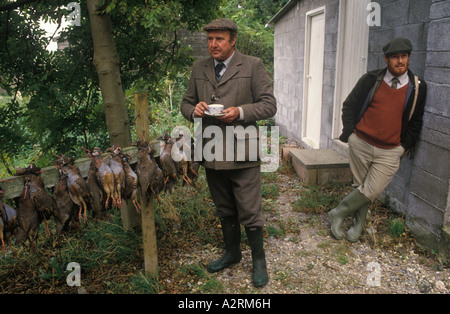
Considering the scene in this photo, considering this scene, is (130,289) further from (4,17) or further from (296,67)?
(296,67)

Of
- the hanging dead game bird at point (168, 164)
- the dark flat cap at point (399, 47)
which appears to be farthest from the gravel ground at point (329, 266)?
the dark flat cap at point (399, 47)

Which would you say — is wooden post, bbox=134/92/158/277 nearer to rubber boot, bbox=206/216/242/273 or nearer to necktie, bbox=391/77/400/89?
rubber boot, bbox=206/216/242/273

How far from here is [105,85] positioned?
141 inches

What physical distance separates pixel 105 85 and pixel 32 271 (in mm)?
1861

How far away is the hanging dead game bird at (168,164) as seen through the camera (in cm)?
296

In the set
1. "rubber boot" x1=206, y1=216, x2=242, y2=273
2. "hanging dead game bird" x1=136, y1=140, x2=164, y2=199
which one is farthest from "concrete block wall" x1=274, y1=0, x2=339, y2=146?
"hanging dead game bird" x1=136, y1=140, x2=164, y2=199

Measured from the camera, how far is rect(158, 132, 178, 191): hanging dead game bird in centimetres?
296

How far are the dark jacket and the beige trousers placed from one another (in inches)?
5.3

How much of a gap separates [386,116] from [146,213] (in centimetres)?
240

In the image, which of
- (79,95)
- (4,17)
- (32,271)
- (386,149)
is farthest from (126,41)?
(386,149)

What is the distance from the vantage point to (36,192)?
238cm

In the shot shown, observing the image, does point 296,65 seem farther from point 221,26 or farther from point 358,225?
point 221,26

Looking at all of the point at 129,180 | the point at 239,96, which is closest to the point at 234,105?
the point at 239,96

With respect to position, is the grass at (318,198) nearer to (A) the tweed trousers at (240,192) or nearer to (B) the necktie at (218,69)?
(A) the tweed trousers at (240,192)
